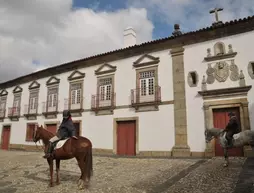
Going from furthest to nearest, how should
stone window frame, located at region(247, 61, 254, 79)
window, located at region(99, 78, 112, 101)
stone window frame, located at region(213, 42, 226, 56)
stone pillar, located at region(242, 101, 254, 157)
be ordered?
window, located at region(99, 78, 112, 101), stone window frame, located at region(213, 42, 226, 56), stone window frame, located at region(247, 61, 254, 79), stone pillar, located at region(242, 101, 254, 157)

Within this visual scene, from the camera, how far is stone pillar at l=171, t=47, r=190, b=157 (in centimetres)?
1035

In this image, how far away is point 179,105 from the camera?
1073cm

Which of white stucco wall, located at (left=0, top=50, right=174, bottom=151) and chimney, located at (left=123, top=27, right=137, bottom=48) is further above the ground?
chimney, located at (left=123, top=27, right=137, bottom=48)

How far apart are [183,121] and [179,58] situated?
3.25m

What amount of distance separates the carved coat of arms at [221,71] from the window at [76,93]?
343 inches

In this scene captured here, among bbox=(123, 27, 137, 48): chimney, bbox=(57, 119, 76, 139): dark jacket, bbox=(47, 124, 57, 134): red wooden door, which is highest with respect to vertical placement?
bbox=(123, 27, 137, 48): chimney

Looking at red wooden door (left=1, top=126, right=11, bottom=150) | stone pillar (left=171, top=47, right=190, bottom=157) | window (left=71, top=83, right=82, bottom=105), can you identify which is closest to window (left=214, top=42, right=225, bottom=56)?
stone pillar (left=171, top=47, right=190, bottom=157)

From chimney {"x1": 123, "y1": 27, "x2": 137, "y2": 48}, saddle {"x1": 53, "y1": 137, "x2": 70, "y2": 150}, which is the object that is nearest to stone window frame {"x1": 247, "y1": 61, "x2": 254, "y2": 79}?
chimney {"x1": 123, "y1": 27, "x2": 137, "y2": 48}

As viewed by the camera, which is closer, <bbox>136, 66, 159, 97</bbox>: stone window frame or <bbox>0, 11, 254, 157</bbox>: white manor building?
<bbox>0, 11, 254, 157</bbox>: white manor building

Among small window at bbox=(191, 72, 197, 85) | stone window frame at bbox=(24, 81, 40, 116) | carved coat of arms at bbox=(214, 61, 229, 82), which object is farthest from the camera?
stone window frame at bbox=(24, 81, 40, 116)

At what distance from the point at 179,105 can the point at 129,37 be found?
6420 mm

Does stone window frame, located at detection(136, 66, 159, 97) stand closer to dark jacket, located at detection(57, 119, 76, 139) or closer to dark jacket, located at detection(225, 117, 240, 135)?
dark jacket, located at detection(225, 117, 240, 135)

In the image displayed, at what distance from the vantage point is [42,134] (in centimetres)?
575

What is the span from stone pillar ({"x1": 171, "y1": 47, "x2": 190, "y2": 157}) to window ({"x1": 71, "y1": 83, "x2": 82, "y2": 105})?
6.77m
